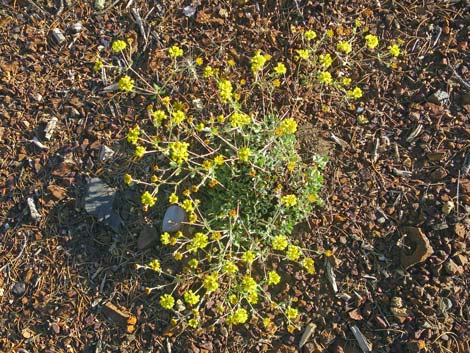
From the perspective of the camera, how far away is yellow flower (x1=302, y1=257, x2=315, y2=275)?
2988 millimetres

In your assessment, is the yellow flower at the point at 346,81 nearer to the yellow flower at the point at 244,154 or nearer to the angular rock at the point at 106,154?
the yellow flower at the point at 244,154

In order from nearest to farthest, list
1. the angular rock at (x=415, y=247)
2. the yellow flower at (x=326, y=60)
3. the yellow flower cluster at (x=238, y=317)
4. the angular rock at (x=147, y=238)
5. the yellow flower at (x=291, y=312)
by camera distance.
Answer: the yellow flower cluster at (x=238, y=317) → the yellow flower at (x=291, y=312) → the angular rock at (x=415, y=247) → the yellow flower at (x=326, y=60) → the angular rock at (x=147, y=238)

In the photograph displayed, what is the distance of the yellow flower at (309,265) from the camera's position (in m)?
2.99

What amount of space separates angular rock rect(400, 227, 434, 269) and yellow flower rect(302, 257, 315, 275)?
0.56 meters

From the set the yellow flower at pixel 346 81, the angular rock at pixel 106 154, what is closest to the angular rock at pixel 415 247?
the yellow flower at pixel 346 81

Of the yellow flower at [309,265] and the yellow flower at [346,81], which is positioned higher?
the yellow flower at [346,81]

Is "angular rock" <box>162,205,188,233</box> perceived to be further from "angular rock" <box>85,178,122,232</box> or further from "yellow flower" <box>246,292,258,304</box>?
"yellow flower" <box>246,292,258,304</box>

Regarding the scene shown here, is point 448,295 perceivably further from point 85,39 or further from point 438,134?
point 85,39

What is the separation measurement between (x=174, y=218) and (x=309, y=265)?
35.8 inches

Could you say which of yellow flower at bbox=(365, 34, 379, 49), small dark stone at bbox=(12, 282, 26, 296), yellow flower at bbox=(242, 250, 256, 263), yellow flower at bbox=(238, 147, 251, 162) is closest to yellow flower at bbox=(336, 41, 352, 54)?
yellow flower at bbox=(365, 34, 379, 49)

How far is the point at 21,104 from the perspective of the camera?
3559mm

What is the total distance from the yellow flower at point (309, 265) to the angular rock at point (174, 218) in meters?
0.80

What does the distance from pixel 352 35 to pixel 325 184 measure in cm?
109

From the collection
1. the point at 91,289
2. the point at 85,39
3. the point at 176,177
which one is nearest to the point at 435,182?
the point at 176,177
